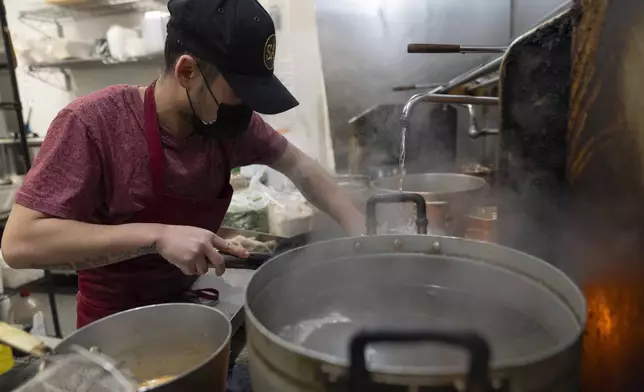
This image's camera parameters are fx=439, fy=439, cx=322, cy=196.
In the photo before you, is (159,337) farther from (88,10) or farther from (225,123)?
(88,10)

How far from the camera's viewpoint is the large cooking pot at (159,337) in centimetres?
78

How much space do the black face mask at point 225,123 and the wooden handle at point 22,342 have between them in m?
0.64

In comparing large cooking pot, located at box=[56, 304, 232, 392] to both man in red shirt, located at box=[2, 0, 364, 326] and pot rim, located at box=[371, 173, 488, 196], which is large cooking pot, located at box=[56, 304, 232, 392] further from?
pot rim, located at box=[371, 173, 488, 196]

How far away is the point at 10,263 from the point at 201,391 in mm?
743

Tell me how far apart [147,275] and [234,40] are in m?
0.69

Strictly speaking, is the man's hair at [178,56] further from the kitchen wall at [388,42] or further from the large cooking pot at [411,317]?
the kitchen wall at [388,42]

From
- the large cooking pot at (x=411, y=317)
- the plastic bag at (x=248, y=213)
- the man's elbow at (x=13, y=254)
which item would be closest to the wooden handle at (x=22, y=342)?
the man's elbow at (x=13, y=254)

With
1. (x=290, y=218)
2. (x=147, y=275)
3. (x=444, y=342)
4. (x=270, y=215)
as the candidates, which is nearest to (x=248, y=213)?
(x=270, y=215)

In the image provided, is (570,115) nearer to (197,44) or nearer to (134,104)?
(197,44)

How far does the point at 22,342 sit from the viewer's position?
0.93 metres

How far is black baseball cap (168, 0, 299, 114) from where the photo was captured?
1034 millimetres

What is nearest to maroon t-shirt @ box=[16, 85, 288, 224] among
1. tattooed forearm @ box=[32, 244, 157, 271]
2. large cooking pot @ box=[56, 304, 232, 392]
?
tattooed forearm @ box=[32, 244, 157, 271]

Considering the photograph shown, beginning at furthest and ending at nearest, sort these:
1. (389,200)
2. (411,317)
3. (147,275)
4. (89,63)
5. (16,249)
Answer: (89,63)
(147,275)
(16,249)
(389,200)
(411,317)

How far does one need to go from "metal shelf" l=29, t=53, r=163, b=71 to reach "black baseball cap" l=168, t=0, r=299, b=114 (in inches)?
94.9
